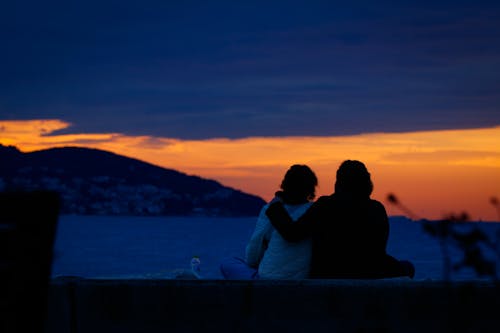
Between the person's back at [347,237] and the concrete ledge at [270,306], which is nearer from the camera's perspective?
the concrete ledge at [270,306]

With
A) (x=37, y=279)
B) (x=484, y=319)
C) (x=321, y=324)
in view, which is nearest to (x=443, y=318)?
(x=484, y=319)

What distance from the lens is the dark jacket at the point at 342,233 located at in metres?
5.92

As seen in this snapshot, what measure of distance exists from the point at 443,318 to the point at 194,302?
3.76 feet

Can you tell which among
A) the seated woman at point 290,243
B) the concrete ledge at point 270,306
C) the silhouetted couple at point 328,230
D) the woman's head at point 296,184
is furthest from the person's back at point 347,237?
the concrete ledge at point 270,306

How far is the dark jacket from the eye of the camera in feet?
19.4

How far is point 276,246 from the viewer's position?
6102mm

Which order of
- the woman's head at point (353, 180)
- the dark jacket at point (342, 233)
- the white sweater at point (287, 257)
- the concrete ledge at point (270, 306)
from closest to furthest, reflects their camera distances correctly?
1. the concrete ledge at point (270, 306)
2. the dark jacket at point (342, 233)
3. the white sweater at point (287, 257)
4. the woman's head at point (353, 180)

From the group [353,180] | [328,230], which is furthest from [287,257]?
[353,180]

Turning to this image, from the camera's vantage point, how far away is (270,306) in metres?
4.43

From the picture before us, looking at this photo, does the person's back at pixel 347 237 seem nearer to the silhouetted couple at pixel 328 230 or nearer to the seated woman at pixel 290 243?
the silhouetted couple at pixel 328 230

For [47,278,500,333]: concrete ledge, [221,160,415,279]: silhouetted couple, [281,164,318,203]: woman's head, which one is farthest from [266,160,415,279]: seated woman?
[47,278,500,333]: concrete ledge

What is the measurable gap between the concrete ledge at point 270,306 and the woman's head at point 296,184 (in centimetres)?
178

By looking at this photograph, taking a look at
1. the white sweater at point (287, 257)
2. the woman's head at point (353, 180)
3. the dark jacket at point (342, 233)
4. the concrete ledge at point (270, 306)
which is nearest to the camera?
the concrete ledge at point (270, 306)

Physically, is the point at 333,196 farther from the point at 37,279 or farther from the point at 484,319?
the point at 37,279
